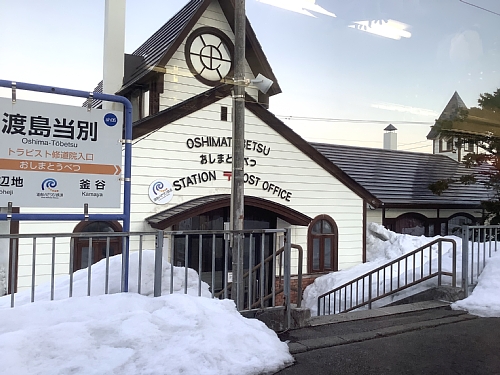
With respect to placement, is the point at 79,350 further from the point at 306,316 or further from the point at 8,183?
the point at 306,316

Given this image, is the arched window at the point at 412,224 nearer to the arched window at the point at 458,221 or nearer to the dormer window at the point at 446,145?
the arched window at the point at 458,221

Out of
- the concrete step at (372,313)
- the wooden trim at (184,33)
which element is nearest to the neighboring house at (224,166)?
the wooden trim at (184,33)

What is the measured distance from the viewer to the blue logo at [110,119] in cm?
433

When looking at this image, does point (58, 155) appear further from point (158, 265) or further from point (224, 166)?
point (224, 166)

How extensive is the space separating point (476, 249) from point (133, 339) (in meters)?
6.06

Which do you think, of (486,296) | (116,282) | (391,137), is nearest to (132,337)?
(116,282)

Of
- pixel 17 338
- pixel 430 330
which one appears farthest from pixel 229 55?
pixel 17 338

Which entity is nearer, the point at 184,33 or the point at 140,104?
the point at 140,104

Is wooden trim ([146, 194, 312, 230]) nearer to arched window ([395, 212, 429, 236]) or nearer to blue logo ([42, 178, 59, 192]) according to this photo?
arched window ([395, 212, 429, 236])

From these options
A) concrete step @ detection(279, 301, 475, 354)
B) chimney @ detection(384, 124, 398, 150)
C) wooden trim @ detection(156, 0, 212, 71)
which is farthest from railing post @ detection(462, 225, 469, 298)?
wooden trim @ detection(156, 0, 212, 71)

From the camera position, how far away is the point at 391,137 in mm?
10562

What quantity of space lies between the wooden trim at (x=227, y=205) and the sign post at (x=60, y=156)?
319 centimetres

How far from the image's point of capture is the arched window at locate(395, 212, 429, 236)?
11602 mm

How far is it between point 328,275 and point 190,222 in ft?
12.4
